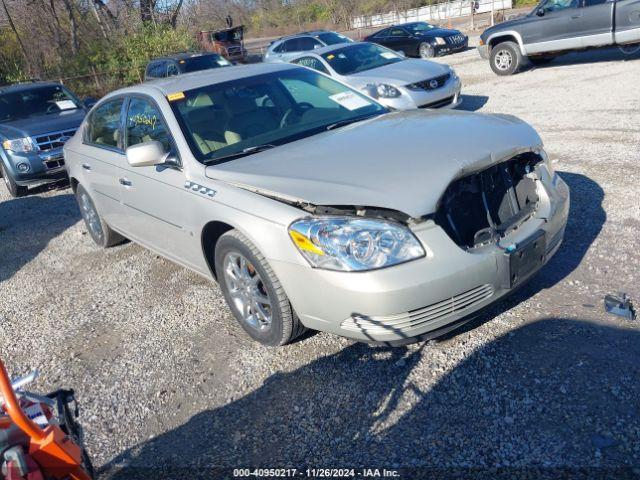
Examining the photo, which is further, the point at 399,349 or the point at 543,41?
the point at 543,41

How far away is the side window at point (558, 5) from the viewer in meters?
12.1

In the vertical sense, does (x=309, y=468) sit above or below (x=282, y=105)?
below

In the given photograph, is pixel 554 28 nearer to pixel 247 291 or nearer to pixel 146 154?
pixel 146 154

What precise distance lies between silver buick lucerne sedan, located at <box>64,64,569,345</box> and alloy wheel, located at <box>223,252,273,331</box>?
0.04 feet

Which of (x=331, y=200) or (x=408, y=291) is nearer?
(x=408, y=291)

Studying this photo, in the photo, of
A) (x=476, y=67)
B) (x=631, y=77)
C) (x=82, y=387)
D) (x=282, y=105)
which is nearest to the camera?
(x=82, y=387)

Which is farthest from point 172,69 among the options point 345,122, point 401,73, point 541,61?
point 345,122

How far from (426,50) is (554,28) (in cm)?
800

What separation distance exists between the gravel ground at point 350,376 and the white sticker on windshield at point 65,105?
5.90 meters

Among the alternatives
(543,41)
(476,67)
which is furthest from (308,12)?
(543,41)

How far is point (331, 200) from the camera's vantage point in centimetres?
310

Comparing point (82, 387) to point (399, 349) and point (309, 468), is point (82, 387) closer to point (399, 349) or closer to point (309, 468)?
point (309, 468)

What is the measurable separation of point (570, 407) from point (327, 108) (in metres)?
2.80

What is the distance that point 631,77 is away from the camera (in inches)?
411
